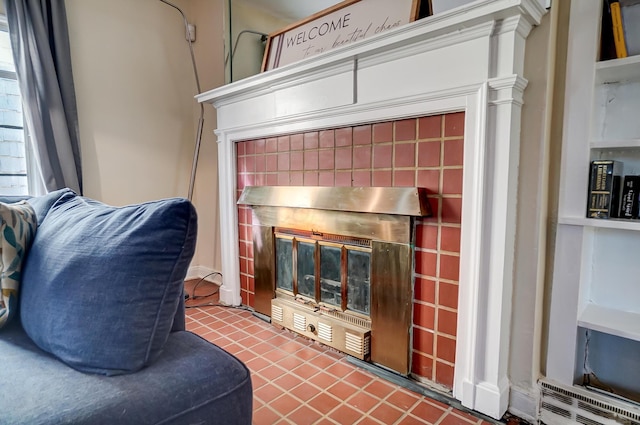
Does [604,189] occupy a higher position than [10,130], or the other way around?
[10,130]

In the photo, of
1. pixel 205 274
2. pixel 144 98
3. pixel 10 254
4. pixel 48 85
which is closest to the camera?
pixel 10 254

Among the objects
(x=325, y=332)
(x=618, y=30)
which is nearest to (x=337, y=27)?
(x=618, y=30)

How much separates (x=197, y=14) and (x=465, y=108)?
8.76 ft

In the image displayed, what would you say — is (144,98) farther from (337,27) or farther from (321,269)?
(321,269)

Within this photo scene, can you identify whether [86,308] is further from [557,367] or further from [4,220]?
[557,367]

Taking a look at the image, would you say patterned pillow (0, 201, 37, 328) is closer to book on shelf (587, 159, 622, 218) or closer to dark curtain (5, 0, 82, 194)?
dark curtain (5, 0, 82, 194)

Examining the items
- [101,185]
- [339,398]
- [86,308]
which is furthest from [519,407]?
[101,185]

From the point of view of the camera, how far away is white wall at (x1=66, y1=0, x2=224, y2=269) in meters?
2.66

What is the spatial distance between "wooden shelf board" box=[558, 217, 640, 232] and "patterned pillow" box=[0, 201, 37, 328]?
1.78 meters

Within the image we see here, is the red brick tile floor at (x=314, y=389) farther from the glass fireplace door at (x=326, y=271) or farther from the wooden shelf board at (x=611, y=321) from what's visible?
the wooden shelf board at (x=611, y=321)

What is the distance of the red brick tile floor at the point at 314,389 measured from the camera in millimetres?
1411

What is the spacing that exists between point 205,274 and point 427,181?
2.37 m

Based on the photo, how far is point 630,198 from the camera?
4.03 ft

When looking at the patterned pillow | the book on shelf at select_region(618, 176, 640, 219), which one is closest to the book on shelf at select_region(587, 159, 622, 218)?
the book on shelf at select_region(618, 176, 640, 219)
